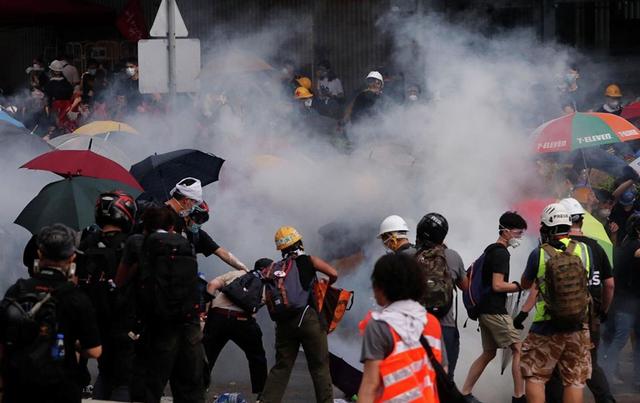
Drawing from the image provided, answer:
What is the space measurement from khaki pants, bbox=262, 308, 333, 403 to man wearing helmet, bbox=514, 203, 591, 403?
1.37 meters

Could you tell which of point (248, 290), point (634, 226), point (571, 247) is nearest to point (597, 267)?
point (571, 247)

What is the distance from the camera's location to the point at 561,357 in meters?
8.13

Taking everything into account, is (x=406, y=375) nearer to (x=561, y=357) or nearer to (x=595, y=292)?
(x=561, y=357)

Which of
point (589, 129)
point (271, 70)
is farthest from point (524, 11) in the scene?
point (589, 129)

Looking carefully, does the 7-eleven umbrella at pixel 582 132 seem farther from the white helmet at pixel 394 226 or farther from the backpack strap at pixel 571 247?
the backpack strap at pixel 571 247

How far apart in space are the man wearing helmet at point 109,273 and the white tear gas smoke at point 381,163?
6.07 feet

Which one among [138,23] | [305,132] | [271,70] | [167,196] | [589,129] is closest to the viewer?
[167,196]

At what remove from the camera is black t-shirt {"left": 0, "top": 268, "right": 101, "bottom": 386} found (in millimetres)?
6160

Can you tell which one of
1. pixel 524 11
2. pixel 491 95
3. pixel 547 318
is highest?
pixel 524 11

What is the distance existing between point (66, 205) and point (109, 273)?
1198mm

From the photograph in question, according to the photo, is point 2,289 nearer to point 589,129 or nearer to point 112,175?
point 112,175

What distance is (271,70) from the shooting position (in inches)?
634

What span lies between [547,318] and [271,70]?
8.58 m

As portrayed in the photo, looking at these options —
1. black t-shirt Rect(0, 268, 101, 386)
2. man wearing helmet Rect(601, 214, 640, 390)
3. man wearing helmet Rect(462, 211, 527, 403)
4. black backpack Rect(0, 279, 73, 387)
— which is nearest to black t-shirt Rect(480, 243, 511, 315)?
man wearing helmet Rect(462, 211, 527, 403)
